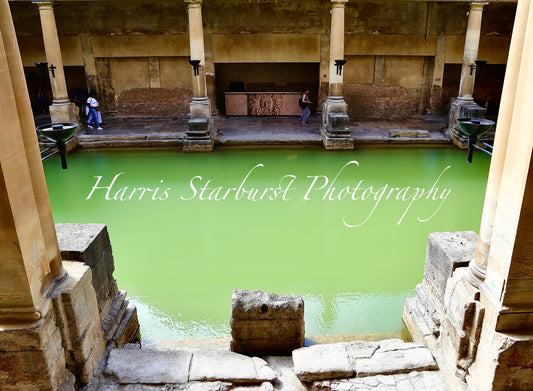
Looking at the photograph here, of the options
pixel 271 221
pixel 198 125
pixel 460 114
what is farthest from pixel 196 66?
pixel 460 114

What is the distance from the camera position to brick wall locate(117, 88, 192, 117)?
15.4 m

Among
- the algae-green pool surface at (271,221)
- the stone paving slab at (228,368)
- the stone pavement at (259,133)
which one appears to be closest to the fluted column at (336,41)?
the stone pavement at (259,133)

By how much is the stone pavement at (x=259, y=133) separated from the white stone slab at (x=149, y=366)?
27.9ft

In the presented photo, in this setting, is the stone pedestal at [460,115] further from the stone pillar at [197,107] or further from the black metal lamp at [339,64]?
the stone pillar at [197,107]

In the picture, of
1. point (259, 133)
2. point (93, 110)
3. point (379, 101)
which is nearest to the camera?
point (259, 133)

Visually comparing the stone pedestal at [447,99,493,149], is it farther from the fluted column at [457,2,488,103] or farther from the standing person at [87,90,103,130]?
the standing person at [87,90,103,130]

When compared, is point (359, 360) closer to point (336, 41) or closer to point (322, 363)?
point (322, 363)

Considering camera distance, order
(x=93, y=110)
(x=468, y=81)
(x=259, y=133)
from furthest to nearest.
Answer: (x=93, y=110)
(x=259, y=133)
(x=468, y=81)

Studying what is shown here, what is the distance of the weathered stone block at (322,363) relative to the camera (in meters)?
3.54

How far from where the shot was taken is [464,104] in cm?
1203

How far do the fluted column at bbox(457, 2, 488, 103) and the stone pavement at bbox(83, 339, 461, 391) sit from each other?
10.2 metres

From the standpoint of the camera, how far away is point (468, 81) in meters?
12.1

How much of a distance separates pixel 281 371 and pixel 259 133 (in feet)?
30.4

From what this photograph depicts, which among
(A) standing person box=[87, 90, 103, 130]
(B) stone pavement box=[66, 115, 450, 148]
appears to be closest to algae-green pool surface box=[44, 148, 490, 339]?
(B) stone pavement box=[66, 115, 450, 148]
